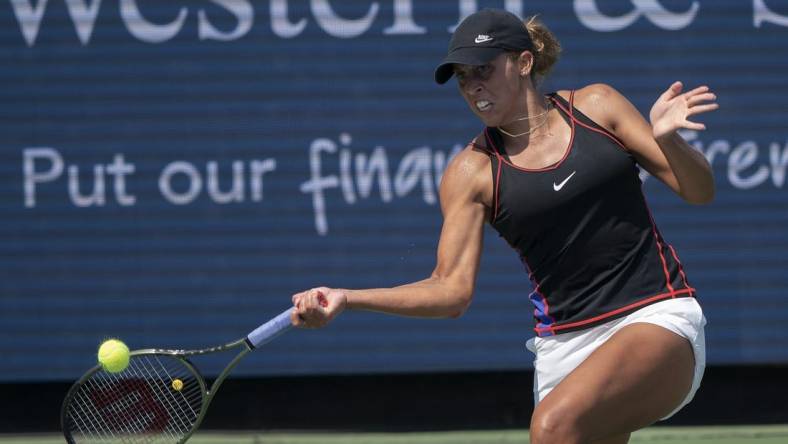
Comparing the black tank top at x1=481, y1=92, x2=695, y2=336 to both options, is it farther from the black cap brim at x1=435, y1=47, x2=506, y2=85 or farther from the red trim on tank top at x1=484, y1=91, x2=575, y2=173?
the black cap brim at x1=435, y1=47, x2=506, y2=85

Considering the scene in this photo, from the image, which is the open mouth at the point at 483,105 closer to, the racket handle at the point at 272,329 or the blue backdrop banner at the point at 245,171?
the racket handle at the point at 272,329

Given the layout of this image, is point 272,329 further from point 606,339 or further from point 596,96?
point 596,96

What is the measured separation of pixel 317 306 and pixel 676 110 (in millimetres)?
1110

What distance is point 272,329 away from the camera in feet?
11.6

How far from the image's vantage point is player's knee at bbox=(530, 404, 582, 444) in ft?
10.2

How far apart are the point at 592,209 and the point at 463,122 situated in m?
2.94

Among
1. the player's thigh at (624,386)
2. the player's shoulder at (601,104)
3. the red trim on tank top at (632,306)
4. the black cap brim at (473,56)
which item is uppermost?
the black cap brim at (473,56)

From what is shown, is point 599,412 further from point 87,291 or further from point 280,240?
point 87,291

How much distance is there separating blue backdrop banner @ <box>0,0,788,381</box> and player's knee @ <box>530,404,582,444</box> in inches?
127

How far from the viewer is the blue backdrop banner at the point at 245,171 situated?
20.9 ft

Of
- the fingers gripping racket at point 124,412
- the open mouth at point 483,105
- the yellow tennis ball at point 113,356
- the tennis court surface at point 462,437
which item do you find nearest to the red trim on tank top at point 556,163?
the open mouth at point 483,105

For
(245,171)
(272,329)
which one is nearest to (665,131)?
(272,329)

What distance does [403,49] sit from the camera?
640 cm

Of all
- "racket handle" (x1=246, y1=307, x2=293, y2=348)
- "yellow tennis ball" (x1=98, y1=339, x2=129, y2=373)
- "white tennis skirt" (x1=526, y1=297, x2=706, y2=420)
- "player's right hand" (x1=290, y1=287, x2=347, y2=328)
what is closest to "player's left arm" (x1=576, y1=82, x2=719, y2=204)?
"white tennis skirt" (x1=526, y1=297, x2=706, y2=420)
